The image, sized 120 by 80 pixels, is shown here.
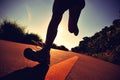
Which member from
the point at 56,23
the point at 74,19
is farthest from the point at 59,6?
the point at 74,19

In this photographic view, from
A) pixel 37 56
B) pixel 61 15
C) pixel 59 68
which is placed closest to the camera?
pixel 37 56

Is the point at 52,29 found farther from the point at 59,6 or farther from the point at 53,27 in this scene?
the point at 59,6

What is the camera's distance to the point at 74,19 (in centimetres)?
252

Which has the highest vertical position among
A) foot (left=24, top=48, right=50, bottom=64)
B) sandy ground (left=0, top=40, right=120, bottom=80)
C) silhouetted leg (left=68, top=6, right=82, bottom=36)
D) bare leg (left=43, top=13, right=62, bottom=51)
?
silhouetted leg (left=68, top=6, right=82, bottom=36)

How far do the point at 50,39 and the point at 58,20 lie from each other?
27 centimetres

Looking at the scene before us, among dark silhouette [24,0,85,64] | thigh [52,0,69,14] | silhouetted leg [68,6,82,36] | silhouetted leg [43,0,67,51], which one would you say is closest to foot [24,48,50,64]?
dark silhouette [24,0,85,64]

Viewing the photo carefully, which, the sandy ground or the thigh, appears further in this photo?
the thigh

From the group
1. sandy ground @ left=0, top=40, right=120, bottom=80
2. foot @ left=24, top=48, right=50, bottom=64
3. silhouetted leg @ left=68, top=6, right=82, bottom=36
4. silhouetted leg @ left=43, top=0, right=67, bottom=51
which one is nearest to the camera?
sandy ground @ left=0, top=40, right=120, bottom=80

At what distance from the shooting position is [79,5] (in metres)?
2.48

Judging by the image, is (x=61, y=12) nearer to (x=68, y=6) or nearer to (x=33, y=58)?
(x=68, y=6)

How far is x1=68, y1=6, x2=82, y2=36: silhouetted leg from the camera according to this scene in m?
2.47

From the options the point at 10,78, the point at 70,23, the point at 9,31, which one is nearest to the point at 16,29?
the point at 9,31

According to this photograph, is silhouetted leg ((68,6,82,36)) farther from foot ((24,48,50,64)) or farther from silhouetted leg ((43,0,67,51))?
foot ((24,48,50,64))

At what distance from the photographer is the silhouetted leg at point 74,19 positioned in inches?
97.4
